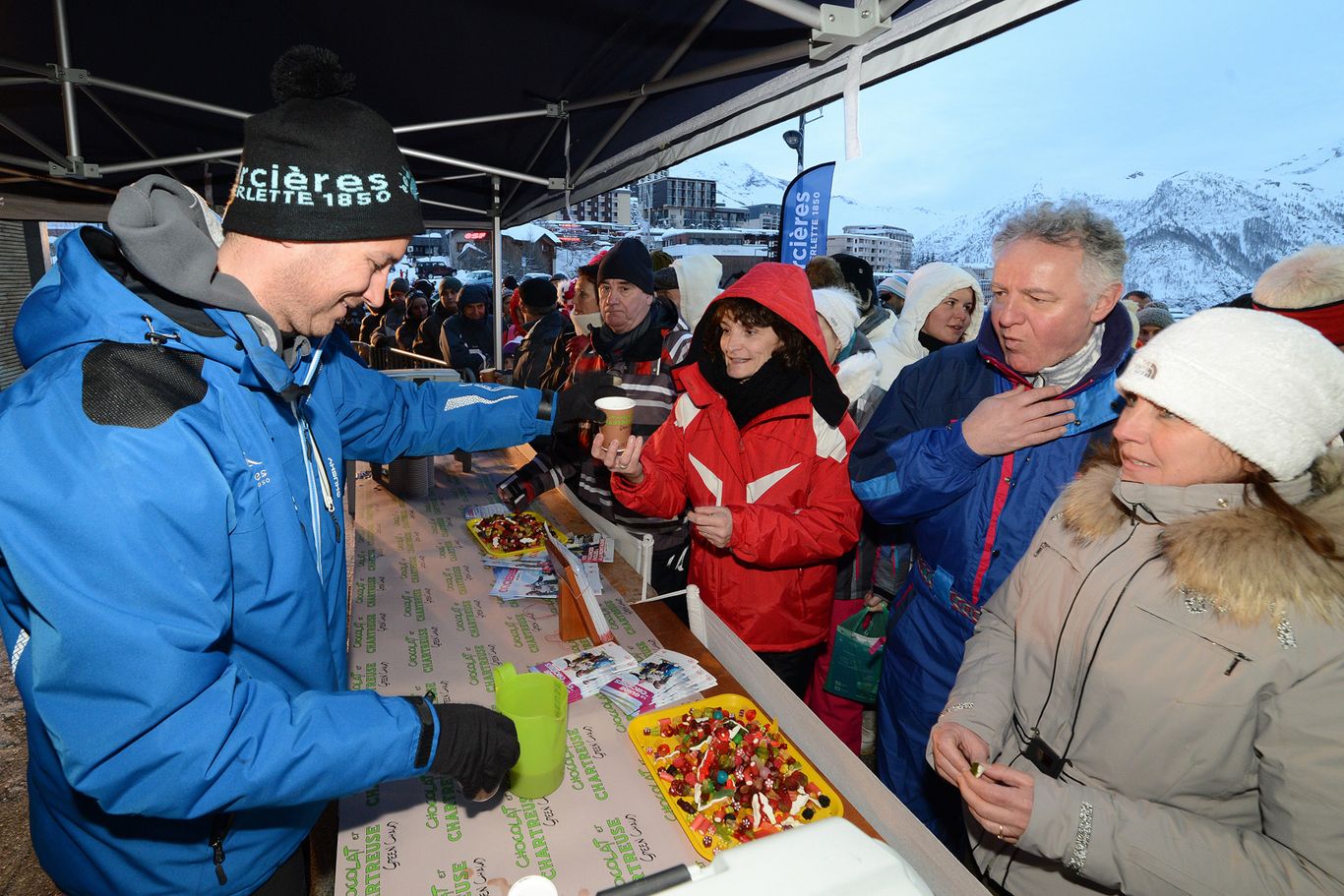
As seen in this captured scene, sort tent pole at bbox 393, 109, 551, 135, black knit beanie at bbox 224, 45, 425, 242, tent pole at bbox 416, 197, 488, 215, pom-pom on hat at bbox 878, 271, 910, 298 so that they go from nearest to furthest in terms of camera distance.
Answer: black knit beanie at bbox 224, 45, 425, 242 → tent pole at bbox 393, 109, 551, 135 → tent pole at bbox 416, 197, 488, 215 → pom-pom on hat at bbox 878, 271, 910, 298

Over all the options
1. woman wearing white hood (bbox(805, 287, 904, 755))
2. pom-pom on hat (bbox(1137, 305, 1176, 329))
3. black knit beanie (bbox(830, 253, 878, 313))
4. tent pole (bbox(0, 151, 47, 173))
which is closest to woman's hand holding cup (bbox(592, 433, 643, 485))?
woman wearing white hood (bbox(805, 287, 904, 755))

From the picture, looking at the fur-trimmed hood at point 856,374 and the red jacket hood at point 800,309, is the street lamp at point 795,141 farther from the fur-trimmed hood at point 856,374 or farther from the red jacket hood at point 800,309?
the red jacket hood at point 800,309

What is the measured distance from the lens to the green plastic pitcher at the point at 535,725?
1.41 meters

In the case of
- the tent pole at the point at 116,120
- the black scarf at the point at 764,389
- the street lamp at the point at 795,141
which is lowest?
the black scarf at the point at 764,389

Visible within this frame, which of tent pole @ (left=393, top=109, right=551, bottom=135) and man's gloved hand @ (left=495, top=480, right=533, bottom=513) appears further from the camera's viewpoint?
tent pole @ (left=393, top=109, right=551, bottom=135)

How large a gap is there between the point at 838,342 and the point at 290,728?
279 centimetres

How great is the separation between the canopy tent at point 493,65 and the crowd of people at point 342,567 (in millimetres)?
929

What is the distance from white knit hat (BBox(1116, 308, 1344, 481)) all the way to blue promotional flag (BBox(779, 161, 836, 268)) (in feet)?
16.6

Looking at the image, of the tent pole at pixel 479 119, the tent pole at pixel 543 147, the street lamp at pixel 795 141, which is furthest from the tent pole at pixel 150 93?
the street lamp at pixel 795 141

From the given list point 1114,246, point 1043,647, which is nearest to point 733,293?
point 1114,246

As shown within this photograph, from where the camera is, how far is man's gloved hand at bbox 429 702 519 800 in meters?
1.18

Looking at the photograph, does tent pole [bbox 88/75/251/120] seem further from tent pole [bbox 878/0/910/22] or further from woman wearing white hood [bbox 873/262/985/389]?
woman wearing white hood [bbox 873/262/985/389]

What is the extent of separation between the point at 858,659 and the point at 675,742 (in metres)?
1.13

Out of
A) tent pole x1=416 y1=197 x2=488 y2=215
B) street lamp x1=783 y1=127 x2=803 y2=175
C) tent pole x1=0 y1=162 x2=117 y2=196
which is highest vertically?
street lamp x1=783 y1=127 x2=803 y2=175
